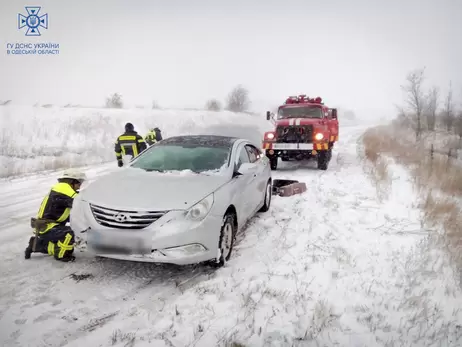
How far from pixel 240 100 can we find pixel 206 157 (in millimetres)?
32697

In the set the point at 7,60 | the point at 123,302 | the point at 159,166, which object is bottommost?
the point at 123,302

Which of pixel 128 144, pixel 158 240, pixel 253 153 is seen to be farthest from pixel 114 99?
pixel 158 240

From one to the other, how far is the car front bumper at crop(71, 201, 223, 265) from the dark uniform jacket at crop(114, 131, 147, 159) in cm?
462

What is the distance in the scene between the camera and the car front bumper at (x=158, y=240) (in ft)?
10.7

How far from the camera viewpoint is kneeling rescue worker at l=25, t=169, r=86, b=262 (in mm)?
3889

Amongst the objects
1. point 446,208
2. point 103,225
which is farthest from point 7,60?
point 446,208

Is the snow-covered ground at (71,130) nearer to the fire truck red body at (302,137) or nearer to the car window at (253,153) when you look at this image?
the car window at (253,153)

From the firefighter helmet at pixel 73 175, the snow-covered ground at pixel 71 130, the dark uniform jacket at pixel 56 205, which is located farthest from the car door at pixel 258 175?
the snow-covered ground at pixel 71 130

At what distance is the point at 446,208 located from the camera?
540 centimetres

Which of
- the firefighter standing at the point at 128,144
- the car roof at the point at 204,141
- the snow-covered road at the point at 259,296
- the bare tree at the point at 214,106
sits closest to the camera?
the snow-covered road at the point at 259,296

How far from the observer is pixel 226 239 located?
391cm

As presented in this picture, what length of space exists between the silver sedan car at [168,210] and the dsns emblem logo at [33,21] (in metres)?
1.87

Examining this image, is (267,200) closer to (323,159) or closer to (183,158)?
(183,158)

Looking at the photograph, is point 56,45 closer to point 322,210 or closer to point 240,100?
point 322,210
